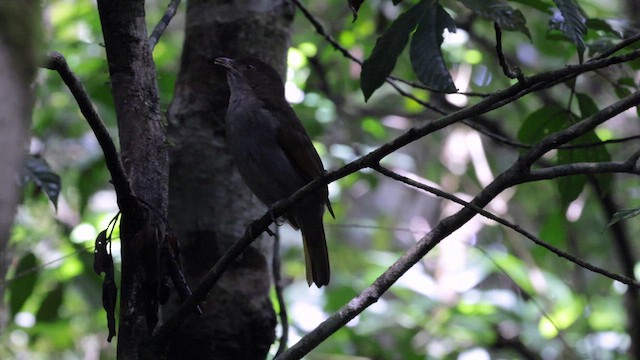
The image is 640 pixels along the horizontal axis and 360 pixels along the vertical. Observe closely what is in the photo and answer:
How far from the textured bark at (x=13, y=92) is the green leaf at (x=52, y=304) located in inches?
130

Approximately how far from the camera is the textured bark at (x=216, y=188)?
9.04 feet

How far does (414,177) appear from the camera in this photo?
5754mm

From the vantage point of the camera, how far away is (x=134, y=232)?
1.99 meters

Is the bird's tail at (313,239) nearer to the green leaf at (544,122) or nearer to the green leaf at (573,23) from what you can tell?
the green leaf at (544,122)

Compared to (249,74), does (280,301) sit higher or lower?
lower

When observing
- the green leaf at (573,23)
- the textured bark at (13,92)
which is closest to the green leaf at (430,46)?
the green leaf at (573,23)

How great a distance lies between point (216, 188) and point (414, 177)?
298 cm

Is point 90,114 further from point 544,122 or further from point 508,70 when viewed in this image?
point 544,122

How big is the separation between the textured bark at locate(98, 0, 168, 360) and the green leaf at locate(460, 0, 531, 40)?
3.63ft

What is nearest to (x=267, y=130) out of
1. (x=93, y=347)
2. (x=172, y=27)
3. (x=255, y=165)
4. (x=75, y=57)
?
(x=255, y=165)

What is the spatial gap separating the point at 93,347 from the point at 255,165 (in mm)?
4146

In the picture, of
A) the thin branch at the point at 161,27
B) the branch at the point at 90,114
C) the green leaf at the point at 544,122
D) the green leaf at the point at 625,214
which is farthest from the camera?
the green leaf at the point at 544,122

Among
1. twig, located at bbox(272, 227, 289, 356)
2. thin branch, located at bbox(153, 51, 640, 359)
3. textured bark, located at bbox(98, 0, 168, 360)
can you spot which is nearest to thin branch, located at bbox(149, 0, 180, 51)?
textured bark, located at bbox(98, 0, 168, 360)

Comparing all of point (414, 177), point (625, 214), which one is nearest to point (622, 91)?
point (625, 214)
